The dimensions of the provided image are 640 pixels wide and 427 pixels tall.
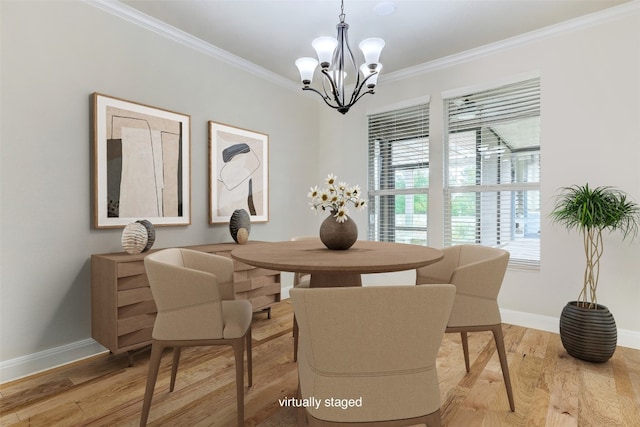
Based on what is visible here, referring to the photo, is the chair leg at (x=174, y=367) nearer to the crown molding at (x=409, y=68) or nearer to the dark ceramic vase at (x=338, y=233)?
the dark ceramic vase at (x=338, y=233)

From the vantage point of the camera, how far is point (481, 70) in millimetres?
3271

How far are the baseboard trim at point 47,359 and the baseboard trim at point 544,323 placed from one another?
11.3ft

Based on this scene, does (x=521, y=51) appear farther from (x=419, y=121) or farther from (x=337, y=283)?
(x=337, y=283)

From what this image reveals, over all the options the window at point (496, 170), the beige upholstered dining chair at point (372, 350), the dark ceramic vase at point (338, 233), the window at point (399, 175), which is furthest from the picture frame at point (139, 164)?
the window at point (496, 170)

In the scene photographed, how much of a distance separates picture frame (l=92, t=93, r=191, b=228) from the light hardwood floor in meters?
1.04

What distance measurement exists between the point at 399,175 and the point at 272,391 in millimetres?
2721

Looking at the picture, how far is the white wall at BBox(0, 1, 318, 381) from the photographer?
204 centimetres

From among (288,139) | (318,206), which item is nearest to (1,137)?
(318,206)

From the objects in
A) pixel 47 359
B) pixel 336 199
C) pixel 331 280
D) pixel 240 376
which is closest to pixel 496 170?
pixel 336 199

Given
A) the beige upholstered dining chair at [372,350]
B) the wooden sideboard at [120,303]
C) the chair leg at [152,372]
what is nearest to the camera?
the beige upholstered dining chair at [372,350]

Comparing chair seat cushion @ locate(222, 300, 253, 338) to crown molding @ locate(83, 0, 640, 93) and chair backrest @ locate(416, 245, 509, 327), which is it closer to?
chair backrest @ locate(416, 245, 509, 327)

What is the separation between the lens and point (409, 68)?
3.65m

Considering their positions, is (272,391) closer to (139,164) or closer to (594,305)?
(139,164)

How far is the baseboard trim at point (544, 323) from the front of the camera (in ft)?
8.39
